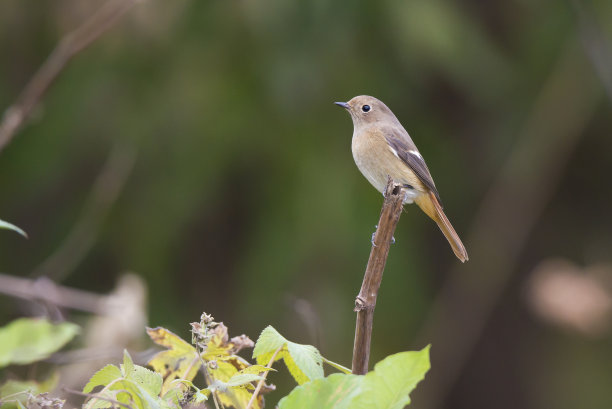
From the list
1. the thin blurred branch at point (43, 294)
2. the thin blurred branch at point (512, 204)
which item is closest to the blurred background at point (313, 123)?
the thin blurred branch at point (512, 204)

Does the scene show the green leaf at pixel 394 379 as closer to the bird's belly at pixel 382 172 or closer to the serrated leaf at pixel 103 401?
the serrated leaf at pixel 103 401

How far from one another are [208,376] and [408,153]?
119 inches

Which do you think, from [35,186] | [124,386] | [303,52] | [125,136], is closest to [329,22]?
[303,52]

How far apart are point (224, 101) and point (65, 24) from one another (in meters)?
1.31

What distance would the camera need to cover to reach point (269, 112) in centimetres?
618

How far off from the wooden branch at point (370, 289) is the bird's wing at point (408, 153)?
1.89 m

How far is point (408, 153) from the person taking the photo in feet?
13.6

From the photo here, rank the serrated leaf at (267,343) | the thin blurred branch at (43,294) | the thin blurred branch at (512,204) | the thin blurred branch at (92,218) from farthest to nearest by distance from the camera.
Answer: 1. the thin blurred branch at (512,204)
2. the thin blurred branch at (92,218)
3. the thin blurred branch at (43,294)
4. the serrated leaf at (267,343)

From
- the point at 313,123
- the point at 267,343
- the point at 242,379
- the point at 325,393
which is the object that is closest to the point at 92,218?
the point at 313,123

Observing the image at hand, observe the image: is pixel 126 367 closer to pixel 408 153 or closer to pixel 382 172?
pixel 382 172

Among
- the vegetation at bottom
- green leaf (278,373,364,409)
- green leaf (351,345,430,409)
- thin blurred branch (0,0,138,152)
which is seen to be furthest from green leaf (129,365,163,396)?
thin blurred branch (0,0,138,152)

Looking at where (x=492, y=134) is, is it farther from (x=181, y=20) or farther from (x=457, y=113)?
(x=181, y=20)

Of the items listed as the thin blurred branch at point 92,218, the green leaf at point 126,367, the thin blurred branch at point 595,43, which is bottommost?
the thin blurred branch at point 92,218

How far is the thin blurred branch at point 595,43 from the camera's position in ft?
18.2
